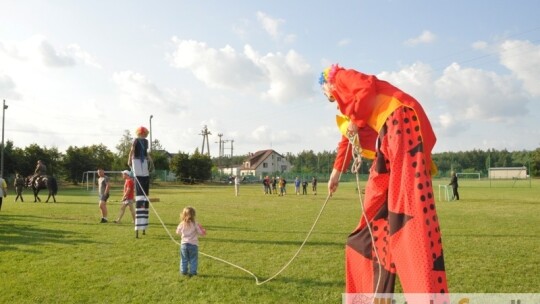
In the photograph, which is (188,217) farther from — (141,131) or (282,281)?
(141,131)

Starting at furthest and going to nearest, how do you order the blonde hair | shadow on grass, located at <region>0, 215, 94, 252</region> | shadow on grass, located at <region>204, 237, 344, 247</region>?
shadow on grass, located at <region>0, 215, 94, 252</region> < shadow on grass, located at <region>204, 237, 344, 247</region> < the blonde hair

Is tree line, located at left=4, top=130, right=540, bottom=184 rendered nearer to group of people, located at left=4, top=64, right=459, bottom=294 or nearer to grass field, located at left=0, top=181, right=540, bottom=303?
grass field, located at left=0, top=181, right=540, bottom=303

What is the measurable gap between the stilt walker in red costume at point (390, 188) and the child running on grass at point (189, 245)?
3157 mm

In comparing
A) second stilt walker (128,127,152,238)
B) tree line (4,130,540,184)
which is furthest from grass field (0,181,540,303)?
tree line (4,130,540,184)

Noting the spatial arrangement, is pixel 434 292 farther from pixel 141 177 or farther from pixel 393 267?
pixel 141 177

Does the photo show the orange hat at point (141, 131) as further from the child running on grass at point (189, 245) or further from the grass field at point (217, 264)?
the child running on grass at point (189, 245)

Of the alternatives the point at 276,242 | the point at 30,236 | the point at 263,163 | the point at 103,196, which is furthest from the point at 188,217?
the point at 263,163

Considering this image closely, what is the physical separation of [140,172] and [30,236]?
3069 millimetres

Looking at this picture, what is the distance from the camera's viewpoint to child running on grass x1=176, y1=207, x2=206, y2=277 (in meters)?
6.73

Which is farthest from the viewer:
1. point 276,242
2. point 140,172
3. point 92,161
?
point 92,161

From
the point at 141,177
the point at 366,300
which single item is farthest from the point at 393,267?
the point at 141,177

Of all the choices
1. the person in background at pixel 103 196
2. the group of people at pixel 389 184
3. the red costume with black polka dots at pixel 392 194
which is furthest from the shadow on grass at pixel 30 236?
the red costume with black polka dots at pixel 392 194

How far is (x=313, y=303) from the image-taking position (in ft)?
17.1

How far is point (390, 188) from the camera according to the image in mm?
3627
